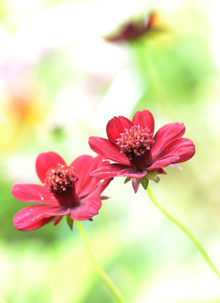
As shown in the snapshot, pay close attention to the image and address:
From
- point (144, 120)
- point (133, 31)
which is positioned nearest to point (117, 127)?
point (144, 120)

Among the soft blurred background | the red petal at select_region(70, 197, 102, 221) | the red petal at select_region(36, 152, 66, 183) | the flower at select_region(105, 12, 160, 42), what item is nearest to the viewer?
the red petal at select_region(70, 197, 102, 221)

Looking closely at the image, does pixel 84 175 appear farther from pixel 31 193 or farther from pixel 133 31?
pixel 133 31

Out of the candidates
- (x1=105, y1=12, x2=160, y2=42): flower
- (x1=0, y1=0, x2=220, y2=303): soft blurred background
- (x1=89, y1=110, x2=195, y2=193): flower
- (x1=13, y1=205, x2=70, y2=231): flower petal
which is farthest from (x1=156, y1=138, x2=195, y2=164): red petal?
(x1=105, y1=12, x2=160, y2=42): flower

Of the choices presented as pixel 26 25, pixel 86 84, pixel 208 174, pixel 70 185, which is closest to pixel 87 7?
pixel 26 25

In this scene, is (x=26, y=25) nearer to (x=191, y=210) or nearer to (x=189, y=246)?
(x=191, y=210)

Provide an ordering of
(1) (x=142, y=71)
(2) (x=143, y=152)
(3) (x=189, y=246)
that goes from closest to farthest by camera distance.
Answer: (2) (x=143, y=152) < (3) (x=189, y=246) < (1) (x=142, y=71)

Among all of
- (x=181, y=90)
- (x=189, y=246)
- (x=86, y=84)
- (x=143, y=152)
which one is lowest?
(x=189, y=246)

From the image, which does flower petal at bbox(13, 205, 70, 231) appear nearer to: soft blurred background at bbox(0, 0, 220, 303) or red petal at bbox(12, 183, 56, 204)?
red petal at bbox(12, 183, 56, 204)
